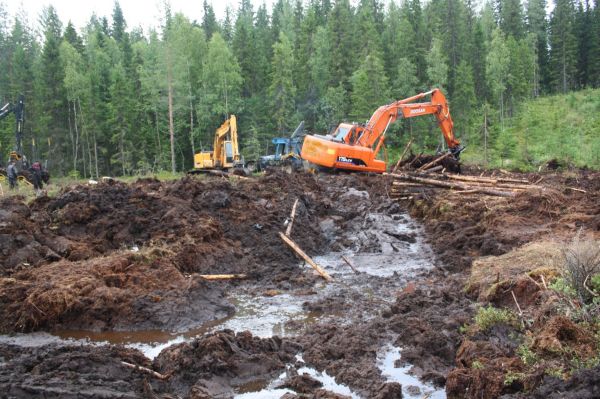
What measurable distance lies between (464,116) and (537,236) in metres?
40.1

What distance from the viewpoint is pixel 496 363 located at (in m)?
5.30

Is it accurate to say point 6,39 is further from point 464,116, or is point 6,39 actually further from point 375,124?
point 375,124

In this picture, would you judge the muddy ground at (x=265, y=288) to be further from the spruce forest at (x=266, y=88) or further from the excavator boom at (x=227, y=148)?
the spruce forest at (x=266, y=88)

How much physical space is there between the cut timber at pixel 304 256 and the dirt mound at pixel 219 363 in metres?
3.80

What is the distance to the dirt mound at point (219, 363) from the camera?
596 centimetres

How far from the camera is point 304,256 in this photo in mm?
11516

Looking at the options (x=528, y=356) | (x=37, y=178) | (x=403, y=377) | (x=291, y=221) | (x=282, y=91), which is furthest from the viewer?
(x=282, y=91)

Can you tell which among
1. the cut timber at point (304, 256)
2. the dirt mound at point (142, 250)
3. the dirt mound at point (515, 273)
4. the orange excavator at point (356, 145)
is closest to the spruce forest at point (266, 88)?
the orange excavator at point (356, 145)

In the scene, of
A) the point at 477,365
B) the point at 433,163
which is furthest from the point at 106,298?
the point at 433,163

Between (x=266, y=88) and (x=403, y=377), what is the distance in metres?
46.7

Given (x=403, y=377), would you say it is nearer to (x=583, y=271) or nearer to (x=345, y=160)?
(x=583, y=271)

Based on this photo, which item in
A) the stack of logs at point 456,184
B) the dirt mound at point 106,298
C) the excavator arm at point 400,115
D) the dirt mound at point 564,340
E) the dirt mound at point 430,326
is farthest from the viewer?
the excavator arm at point 400,115

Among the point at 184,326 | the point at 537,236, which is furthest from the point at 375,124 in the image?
the point at 184,326

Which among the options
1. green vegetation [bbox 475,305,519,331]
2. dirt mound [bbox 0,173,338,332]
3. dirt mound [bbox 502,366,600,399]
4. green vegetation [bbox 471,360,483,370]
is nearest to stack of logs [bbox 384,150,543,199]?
dirt mound [bbox 0,173,338,332]
